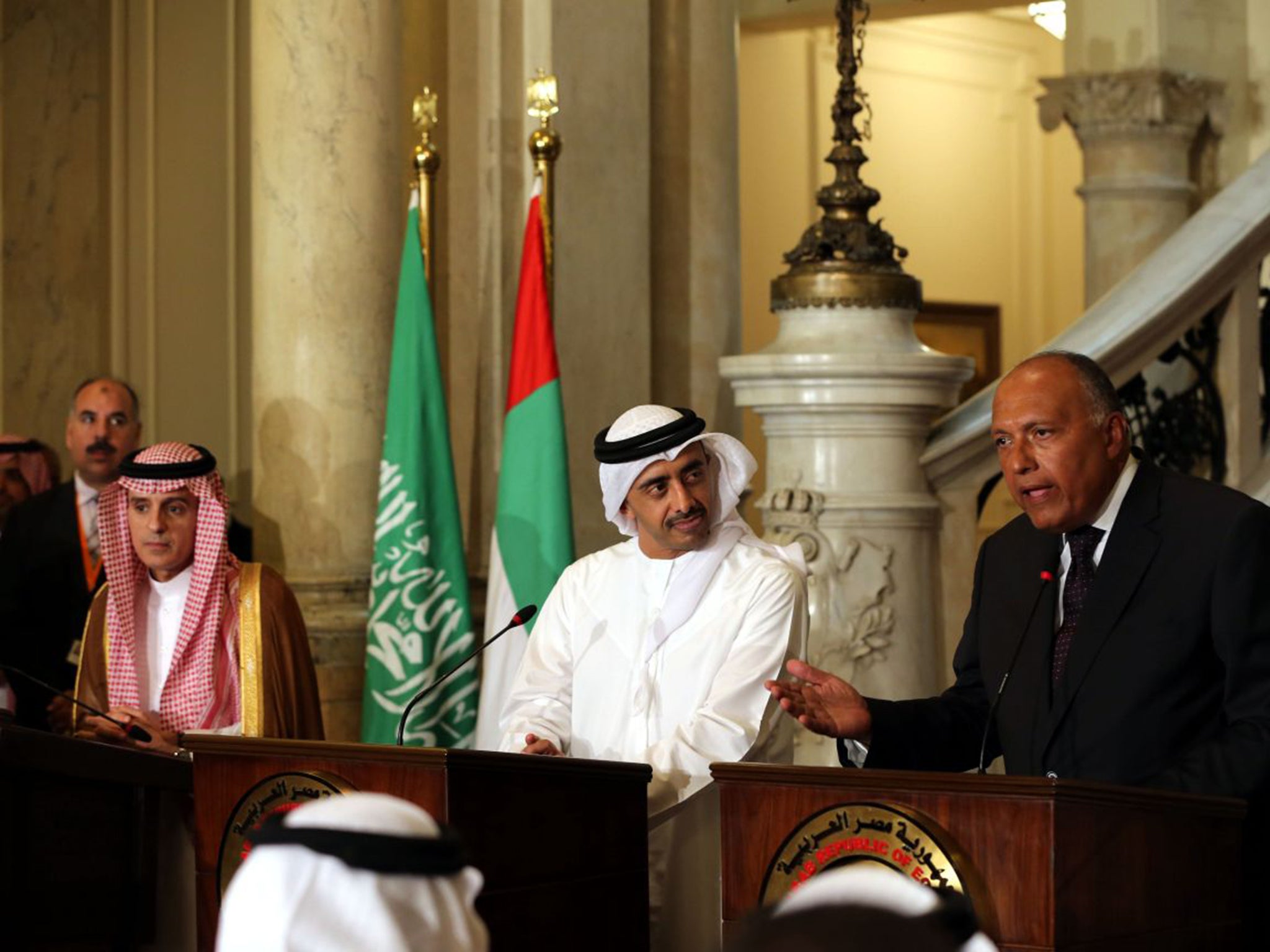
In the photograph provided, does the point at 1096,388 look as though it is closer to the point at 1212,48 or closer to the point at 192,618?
the point at 192,618

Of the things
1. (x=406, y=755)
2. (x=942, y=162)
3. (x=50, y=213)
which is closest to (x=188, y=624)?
(x=406, y=755)

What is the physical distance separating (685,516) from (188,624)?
1241mm

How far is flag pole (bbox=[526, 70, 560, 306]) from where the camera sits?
6027 millimetres

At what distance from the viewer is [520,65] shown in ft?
21.7

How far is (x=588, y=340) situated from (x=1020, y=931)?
13.4 ft

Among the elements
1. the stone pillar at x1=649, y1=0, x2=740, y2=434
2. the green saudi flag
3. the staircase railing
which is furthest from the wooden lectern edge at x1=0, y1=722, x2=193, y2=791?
the stone pillar at x1=649, y1=0, x2=740, y2=434

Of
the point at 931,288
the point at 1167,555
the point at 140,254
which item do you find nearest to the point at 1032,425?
the point at 1167,555

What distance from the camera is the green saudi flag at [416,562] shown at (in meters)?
5.86

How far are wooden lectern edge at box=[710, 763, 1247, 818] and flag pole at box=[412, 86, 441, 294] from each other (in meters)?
3.30

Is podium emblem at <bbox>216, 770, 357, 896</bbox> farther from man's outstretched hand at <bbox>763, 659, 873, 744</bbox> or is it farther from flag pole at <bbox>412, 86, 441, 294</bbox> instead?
flag pole at <bbox>412, 86, 441, 294</bbox>

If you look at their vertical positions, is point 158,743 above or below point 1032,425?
below

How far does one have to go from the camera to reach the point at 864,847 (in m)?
2.94

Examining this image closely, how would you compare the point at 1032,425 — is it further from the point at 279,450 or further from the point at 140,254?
the point at 140,254

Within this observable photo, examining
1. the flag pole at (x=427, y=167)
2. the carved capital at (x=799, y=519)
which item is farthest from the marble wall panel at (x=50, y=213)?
the carved capital at (x=799, y=519)
